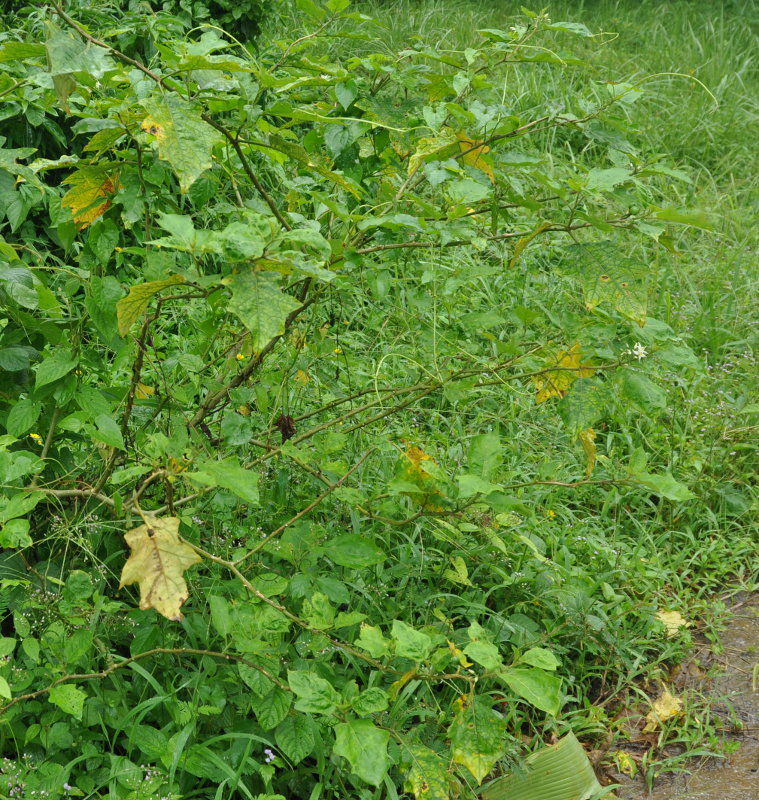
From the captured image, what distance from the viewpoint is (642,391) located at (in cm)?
185

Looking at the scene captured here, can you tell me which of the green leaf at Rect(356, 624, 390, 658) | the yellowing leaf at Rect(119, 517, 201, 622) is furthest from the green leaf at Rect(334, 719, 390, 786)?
the yellowing leaf at Rect(119, 517, 201, 622)

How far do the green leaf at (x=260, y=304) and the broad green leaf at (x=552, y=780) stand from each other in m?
1.29

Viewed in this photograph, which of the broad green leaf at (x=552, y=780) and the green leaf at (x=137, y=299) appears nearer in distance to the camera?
the green leaf at (x=137, y=299)

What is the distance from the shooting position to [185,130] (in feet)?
4.44

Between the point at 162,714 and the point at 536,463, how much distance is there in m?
1.58

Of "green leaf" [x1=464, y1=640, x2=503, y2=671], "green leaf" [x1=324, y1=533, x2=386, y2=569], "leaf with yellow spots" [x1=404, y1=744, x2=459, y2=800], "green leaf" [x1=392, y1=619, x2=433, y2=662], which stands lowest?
"leaf with yellow spots" [x1=404, y1=744, x2=459, y2=800]

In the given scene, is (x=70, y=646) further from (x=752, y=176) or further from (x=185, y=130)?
(x=752, y=176)

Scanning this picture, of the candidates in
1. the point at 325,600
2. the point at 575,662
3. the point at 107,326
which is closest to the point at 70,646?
the point at 325,600

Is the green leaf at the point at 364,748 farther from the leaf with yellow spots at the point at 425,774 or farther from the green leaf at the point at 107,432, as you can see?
the green leaf at the point at 107,432

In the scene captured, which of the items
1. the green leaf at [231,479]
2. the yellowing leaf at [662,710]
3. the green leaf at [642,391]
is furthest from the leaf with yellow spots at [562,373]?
the yellowing leaf at [662,710]

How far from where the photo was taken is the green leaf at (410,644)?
5.25 ft

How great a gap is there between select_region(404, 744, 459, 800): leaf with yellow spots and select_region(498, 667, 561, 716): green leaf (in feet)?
0.81

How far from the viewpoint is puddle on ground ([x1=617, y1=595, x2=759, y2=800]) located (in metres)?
2.20

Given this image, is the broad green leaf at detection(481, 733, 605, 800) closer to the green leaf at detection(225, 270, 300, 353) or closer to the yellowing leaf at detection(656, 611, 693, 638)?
the yellowing leaf at detection(656, 611, 693, 638)
